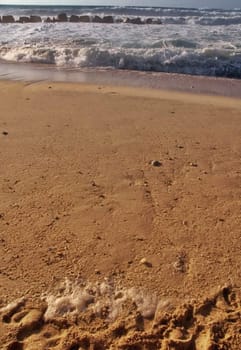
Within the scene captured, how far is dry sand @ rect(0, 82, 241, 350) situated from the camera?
209 centimetres

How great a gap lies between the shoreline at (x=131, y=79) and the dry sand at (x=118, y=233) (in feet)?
9.26

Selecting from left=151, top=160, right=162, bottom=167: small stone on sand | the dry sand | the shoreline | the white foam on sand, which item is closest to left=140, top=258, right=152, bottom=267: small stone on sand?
the dry sand

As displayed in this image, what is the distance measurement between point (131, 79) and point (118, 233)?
6.22 metres

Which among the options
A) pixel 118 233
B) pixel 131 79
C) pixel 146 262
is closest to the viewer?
pixel 146 262

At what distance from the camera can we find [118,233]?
2.84 metres

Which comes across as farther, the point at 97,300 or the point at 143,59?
the point at 143,59

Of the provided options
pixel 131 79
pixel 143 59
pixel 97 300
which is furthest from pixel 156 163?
pixel 143 59

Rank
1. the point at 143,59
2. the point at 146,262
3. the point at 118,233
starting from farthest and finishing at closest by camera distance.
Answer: the point at 143,59 < the point at 118,233 < the point at 146,262

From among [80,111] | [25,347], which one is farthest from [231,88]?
[25,347]

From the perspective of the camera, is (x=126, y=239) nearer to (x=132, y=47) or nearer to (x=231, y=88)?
(x=231, y=88)

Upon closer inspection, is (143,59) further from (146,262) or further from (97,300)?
(97,300)

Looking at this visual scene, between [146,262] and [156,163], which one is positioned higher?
[156,163]

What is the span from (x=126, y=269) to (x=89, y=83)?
5814 millimetres

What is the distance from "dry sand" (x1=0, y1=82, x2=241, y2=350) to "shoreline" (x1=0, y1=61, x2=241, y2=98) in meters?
2.82
